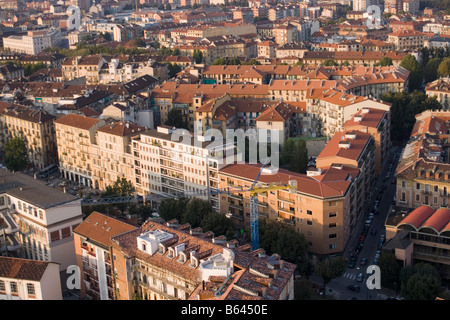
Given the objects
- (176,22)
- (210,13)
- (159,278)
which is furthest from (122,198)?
(210,13)

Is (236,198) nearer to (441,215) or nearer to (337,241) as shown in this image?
(337,241)

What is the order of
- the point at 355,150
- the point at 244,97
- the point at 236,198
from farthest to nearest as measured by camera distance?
the point at 244,97 < the point at 355,150 < the point at 236,198

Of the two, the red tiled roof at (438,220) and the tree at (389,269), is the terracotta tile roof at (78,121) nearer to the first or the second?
the tree at (389,269)

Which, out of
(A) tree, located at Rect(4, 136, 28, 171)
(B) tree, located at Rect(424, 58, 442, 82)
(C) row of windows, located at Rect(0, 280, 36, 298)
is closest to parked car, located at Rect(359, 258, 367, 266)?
(C) row of windows, located at Rect(0, 280, 36, 298)

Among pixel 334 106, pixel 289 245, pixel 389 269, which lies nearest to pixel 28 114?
pixel 334 106

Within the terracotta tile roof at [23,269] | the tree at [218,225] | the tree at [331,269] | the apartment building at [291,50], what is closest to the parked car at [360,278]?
the tree at [331,269]

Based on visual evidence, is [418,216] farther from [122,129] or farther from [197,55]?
[197,55]
